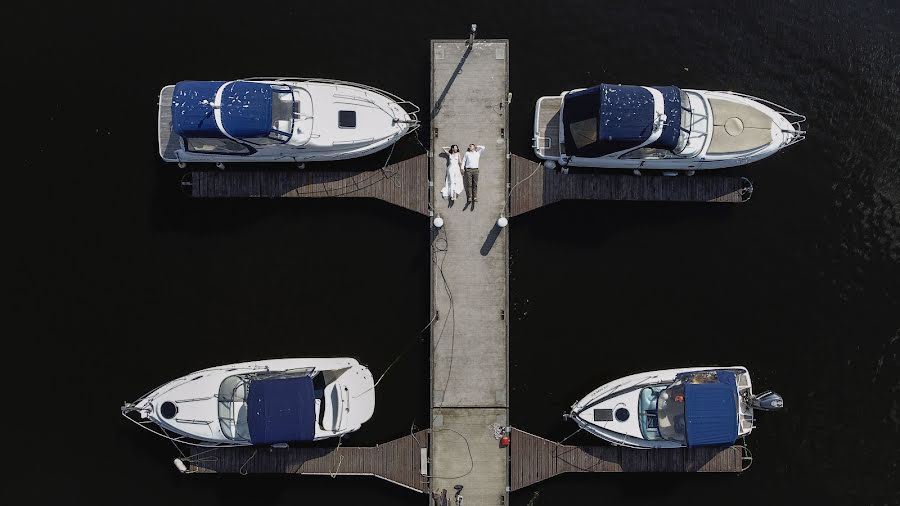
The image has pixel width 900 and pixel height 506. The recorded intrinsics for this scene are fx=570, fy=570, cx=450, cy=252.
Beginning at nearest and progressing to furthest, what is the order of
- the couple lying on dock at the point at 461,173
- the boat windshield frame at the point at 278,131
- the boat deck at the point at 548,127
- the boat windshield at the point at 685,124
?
the boat windshield frame at the point at 278,131 < the boat windshield at the point at 685,124 < the couple lying on dock at the point at 461,173 < the boat deck at the point at 548,127

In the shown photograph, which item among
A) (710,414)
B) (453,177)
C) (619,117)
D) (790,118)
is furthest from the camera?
(790,118)

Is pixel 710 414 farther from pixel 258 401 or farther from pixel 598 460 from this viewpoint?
pixel 258 401

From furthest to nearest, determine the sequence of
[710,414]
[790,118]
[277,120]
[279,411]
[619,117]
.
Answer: [790,118]
[277,120]
[619,117]
[710,414]
[279,411]

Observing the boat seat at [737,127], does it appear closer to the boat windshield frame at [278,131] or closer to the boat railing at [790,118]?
the boat railing at [790,118]

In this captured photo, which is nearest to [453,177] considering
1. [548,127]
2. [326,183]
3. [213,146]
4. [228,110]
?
[548,127]

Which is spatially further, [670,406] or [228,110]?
[670,406]

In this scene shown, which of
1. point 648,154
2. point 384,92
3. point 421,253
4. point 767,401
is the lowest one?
point 767,401

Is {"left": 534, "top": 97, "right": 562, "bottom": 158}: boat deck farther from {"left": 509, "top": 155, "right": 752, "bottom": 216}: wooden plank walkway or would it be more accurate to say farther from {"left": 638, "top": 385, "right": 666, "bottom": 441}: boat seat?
{"left": 638, "top": 385, "right": 666, "bottom": 441}: boat seat

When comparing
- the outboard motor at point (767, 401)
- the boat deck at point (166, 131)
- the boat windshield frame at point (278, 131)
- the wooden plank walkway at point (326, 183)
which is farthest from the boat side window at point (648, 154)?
the boat deck at point (166, 131)
